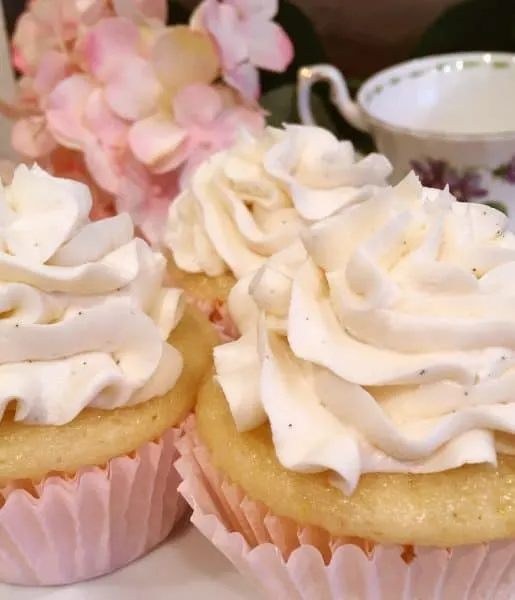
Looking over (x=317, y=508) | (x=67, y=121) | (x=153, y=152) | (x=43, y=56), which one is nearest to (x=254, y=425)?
(x=317, y=508)

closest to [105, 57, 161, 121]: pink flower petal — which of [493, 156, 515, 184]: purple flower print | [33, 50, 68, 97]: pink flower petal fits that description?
[33, 50, 68, 97]: pink flower petal

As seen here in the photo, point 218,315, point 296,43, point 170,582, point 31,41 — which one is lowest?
point 170,582

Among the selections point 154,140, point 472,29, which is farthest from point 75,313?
point 472,29

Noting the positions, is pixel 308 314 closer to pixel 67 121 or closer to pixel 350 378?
pixel 350 378

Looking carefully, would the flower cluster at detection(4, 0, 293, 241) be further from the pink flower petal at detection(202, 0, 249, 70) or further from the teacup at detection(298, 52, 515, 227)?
the teacup at detection(298, 52, 515, 227)

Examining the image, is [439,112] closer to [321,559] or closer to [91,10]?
[91,10]
